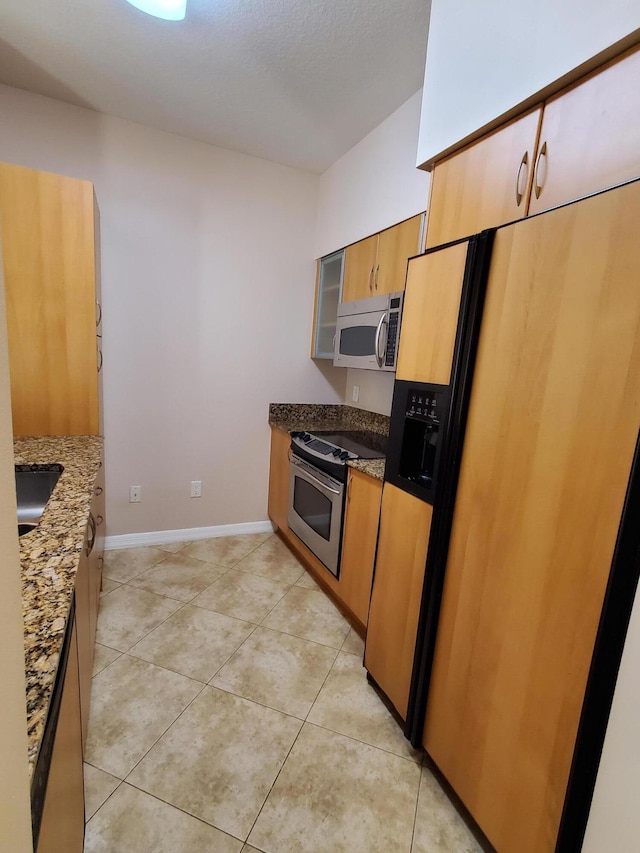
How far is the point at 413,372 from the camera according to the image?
58.3 inches

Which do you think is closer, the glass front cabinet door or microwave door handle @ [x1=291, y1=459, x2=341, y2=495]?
microwave door handle @ [x1=291, y1=459, x2=341, y2=495]

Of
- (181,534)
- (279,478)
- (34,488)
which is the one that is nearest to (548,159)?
(34,488)

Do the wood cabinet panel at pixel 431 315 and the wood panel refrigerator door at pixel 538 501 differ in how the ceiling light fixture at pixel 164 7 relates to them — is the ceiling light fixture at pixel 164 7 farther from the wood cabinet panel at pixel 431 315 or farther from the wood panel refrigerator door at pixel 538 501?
the wood panel refrigerator door at pixel 538 501

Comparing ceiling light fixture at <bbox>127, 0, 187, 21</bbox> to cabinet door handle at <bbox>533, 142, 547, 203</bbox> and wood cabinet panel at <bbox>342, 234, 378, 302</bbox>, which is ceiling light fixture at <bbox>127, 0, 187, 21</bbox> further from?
cabinet door handle at <bbox>533, 142, 547, 203</bbox>

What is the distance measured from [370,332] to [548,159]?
1247 mm

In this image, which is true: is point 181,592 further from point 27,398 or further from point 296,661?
point 27,398

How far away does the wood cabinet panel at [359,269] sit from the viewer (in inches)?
91.0

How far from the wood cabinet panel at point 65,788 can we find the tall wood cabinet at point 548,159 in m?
1.63

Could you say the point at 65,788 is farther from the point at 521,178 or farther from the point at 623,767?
the point at 521,178

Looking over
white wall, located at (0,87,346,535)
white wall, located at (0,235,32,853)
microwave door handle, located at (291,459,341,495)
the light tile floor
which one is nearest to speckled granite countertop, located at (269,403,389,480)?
white wall, located at (0,87,346,535)

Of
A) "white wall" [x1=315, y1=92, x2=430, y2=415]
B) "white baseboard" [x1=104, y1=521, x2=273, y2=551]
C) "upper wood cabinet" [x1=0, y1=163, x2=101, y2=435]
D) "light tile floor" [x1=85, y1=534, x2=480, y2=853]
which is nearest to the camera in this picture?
"light tile floor" [x1=85, y1=534, x2=480, y2=853]

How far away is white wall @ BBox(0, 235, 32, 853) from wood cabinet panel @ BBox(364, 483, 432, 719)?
1.21 meters

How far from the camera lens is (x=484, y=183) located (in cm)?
128

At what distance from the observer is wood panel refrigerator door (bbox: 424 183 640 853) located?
0.88 m
